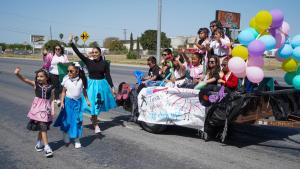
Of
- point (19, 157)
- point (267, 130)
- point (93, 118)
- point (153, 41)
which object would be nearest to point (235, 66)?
point (267, 130)

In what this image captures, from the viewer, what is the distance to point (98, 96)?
23.6 ft

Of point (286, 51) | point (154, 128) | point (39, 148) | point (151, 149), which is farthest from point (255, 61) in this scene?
point (39, 148)

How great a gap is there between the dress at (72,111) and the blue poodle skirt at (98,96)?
0.83 metres

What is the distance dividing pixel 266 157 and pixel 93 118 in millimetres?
3372

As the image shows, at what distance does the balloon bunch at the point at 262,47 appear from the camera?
539 centimetres

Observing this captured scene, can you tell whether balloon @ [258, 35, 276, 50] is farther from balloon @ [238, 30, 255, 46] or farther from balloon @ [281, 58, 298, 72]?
balloon @ [281, 58, 298, 72]

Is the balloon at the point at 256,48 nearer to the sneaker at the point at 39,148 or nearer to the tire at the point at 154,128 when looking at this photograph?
the tire at the point at 154,128

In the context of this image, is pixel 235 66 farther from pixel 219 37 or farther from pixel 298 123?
pixel 219 37

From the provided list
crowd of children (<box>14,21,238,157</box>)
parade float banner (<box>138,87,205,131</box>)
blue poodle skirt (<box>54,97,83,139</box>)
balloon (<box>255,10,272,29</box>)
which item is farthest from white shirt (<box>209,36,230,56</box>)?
blue poodle skirt (<box>54,97,83,139</box>)

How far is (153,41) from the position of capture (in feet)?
286

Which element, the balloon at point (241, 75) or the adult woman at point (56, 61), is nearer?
the balloon at point (241, 75)

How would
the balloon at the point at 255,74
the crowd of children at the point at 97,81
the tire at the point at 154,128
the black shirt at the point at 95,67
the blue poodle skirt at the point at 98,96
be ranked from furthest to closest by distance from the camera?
the black shirt at the point at 95,67, the blue poodle skirt at the point at 98,96, the tire at the point at 154,128, the crowd of children at the point at 97,81, the balloon at the point at 255,74

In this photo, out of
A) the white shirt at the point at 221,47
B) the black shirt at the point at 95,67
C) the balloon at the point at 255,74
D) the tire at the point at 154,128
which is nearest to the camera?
the balloon at the point at 255,74

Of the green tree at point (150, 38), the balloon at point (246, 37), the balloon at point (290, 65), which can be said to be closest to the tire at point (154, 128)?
the balloon at point (246, 37)
